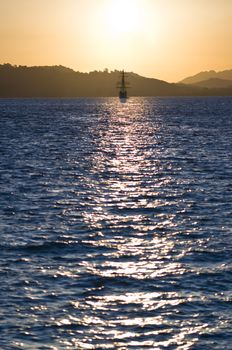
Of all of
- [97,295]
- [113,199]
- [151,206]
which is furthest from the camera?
[113,199]

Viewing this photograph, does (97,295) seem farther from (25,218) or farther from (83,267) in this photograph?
(25,218)

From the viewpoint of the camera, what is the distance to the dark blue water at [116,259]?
26.9 m

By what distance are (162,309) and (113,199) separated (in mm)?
29018

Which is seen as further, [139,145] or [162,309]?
[139,145]

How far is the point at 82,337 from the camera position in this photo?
2623cm

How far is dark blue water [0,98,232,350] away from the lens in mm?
26875

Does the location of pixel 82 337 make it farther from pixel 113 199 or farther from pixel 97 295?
pixel 113 199

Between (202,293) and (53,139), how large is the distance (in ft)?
347

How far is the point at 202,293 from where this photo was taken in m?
31.1

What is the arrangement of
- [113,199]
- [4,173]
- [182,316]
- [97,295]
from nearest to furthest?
[182,316], [97,295], [113,199], [4,173]

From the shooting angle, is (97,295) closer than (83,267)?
Yes

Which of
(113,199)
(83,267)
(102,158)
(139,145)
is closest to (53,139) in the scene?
(139,145)

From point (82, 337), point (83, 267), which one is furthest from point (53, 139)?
point (82, 337)

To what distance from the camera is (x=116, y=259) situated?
37062mm
